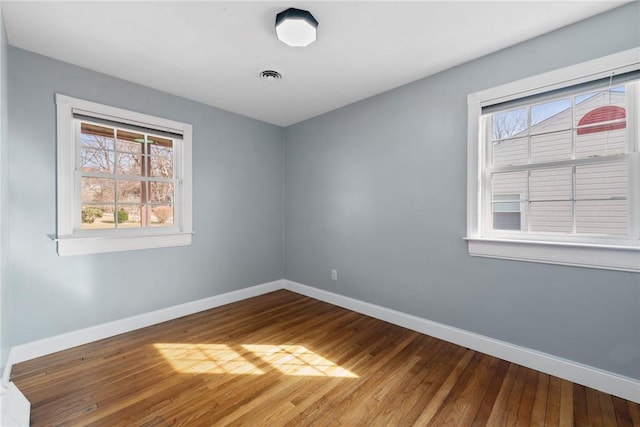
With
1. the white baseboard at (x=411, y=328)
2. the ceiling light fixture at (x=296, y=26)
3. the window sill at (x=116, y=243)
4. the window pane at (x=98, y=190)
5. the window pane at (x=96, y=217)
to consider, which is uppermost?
the ceiling light fixture at (x=296, y=26)

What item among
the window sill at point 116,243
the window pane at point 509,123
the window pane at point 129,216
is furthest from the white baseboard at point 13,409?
the window pane at point 509,123

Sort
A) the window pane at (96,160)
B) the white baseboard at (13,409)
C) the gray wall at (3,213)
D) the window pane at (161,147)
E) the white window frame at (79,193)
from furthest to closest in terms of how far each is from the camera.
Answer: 1. the window pane at (161,147)
2. the window pane at (96,160)
3. the white window frame at (79,193)
4. the gray wall at (3,213)
5. the white baseboard at (13,409)

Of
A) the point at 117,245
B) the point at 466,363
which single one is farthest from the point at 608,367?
the point at 117,245

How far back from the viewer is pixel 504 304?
2271 millimetres

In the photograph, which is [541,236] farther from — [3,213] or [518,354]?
[3,213]

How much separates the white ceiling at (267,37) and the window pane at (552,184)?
1.05 meters

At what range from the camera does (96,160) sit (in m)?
2.66

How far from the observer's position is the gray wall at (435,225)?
1.89 metres

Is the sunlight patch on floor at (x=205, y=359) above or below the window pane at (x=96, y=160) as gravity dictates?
below

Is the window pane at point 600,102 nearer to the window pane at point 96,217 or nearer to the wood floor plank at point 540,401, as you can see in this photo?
the wood floor plank at point 540,401

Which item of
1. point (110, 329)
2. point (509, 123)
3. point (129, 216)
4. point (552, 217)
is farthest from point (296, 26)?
point (110, 329)

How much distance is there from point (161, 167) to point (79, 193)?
0.80 metres

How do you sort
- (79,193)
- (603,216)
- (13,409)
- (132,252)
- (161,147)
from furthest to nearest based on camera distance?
(161,147) < (132,252) < (79,193) < (603,216) < (13,409)

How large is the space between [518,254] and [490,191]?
1.89ft
